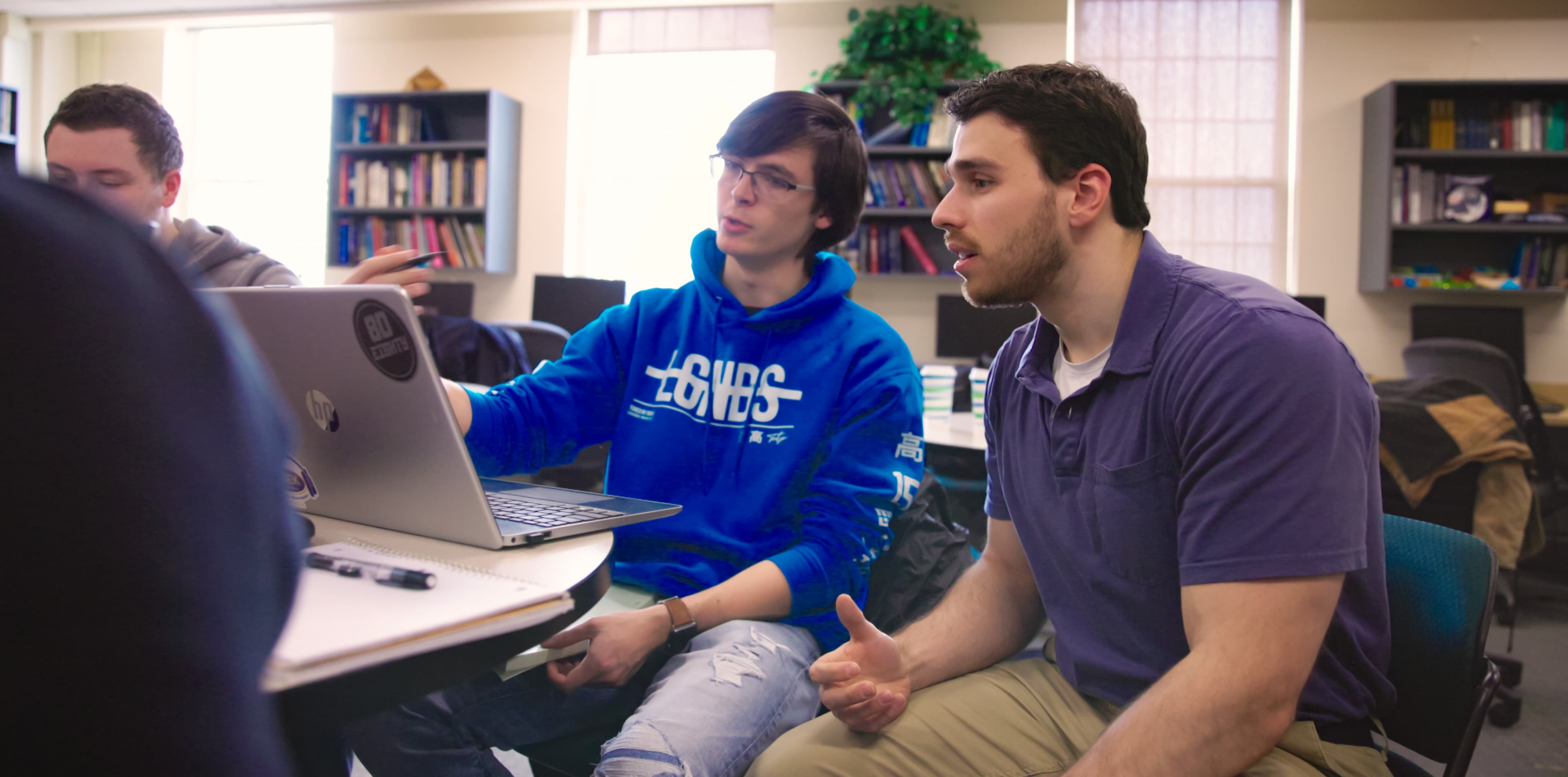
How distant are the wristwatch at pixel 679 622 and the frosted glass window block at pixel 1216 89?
17.0 feet

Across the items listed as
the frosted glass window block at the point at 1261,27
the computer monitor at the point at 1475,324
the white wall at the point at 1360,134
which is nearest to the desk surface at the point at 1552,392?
the white wall at the point at 1360,134

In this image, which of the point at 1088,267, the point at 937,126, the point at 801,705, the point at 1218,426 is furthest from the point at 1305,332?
the point at 937,126

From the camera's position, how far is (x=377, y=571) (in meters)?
0.71

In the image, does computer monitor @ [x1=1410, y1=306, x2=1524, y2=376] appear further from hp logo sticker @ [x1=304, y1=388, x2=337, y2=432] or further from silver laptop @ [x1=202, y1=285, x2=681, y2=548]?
hp logo sticker @ [x1=304, y1=388, x2=337, y2=432]

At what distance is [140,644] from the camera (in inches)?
14.2

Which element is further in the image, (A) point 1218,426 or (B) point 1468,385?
(B) point 1468,385

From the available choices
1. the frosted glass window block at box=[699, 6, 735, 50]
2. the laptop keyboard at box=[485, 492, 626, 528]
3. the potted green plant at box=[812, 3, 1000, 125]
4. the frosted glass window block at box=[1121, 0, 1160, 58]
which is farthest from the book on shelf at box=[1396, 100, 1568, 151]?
the laptop keyboard at box=[485, 492, 626, 528]

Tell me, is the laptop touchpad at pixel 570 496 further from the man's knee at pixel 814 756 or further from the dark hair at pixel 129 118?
the dark hair at pixel 129 118

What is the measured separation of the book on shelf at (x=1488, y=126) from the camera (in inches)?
184

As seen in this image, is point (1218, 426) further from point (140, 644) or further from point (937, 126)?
point (937, 126)

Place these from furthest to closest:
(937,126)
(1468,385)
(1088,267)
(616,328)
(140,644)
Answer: (937,126) → (1468,385) → (616,328) → (1088,267) → (140,644)

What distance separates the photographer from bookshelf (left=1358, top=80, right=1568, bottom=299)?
4.69 meters

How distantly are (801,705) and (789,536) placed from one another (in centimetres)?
25

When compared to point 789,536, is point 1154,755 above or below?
below
